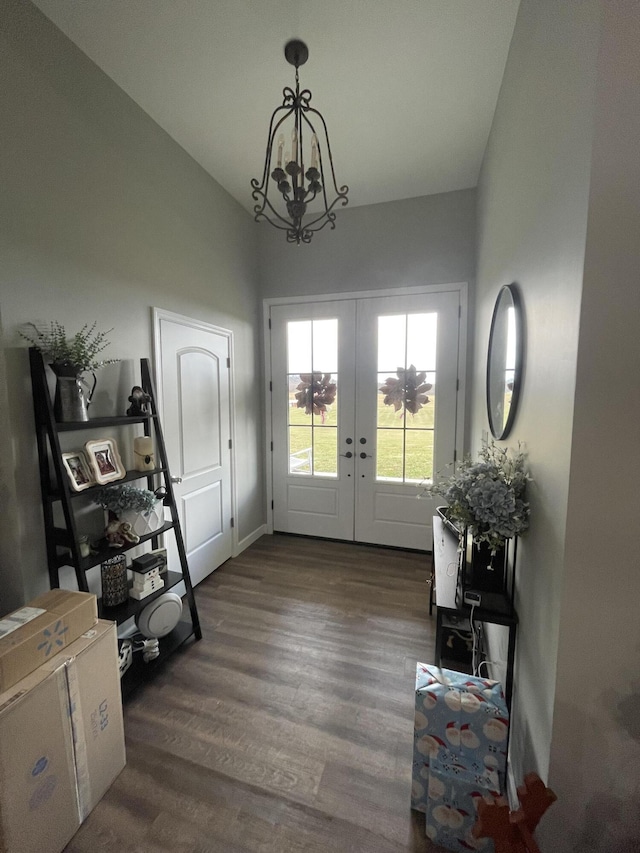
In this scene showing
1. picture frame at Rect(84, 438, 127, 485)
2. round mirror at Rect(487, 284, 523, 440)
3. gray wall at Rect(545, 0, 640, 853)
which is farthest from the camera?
picture frame at Rect(84, 438, 127, 485)

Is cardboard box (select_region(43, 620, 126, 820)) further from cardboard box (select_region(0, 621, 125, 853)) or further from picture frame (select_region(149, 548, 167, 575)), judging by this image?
picture frame (select_region(149, 548, 167, 575))

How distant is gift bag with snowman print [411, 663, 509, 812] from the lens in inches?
44.3

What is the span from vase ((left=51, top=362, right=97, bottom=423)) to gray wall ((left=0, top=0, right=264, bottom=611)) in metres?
0.12

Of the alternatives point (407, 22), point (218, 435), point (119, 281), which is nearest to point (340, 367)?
point (218, 435)

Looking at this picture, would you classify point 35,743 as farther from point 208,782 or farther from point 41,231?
point 41,231

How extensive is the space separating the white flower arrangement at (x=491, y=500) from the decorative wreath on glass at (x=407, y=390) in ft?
5.83

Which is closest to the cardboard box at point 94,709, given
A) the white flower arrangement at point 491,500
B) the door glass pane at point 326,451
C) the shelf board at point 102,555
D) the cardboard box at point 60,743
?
the cardboard box at point 60,743

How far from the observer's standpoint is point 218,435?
2916mm

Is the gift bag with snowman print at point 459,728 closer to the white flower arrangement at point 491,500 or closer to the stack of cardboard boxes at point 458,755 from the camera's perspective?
the stack of cardboard boxes at point 458,755

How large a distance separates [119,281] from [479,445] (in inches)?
98.7

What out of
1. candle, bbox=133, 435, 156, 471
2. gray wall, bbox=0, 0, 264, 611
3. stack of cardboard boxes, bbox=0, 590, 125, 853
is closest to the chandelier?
gray wall, bbox=0, 0, 264, 611

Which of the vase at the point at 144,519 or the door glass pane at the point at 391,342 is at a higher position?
the door glass pane at the point at 391,342

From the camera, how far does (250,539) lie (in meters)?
3.45

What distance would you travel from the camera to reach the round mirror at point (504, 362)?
1.42 m
